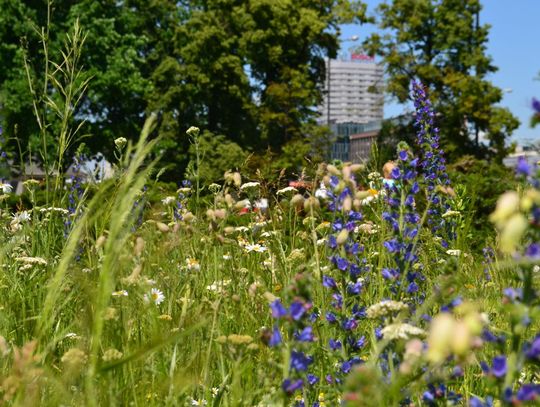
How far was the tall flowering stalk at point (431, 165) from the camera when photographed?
4.71 metres

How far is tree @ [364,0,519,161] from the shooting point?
30797 millimetres

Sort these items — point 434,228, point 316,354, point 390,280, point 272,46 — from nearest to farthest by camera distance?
point 390,280
point 316,354
point 434,228
point 272,46

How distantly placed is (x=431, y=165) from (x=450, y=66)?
1137 inches

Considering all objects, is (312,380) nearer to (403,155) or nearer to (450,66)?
(403,155)

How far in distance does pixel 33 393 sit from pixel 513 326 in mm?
1102

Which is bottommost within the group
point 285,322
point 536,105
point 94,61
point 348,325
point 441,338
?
point 348,325

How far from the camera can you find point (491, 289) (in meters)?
4.37

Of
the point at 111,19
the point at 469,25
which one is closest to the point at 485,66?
the point at 469,25

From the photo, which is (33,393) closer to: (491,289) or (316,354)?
(316,354)

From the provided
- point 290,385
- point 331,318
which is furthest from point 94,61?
point 290,385

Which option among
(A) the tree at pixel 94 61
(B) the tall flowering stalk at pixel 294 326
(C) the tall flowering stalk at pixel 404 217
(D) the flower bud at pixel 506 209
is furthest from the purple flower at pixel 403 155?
(A) the tree at pixel 94 61

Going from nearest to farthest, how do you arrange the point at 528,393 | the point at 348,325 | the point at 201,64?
the point at 528,393
the point at 348,325
the point at 201,64

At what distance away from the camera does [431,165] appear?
5.13 m

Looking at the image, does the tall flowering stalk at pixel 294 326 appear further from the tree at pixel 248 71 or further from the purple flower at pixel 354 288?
the tree at pixel 248 71
